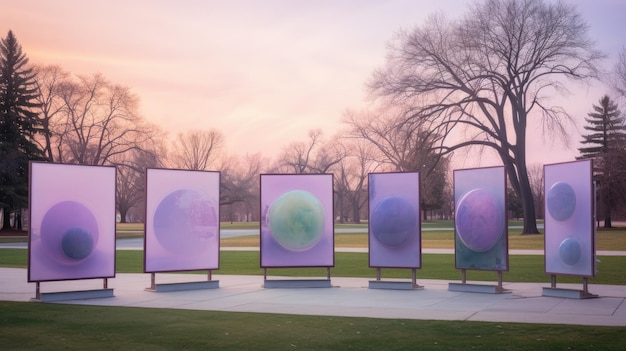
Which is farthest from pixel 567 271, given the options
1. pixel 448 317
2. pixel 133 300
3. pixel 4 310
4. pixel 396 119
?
pixel 396 119

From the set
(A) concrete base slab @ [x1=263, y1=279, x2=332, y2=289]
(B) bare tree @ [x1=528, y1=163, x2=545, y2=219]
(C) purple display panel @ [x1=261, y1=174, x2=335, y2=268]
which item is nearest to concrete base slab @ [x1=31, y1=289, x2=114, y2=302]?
(A) concrete base slab @ [x1=263, y1=279, x2=332, y2=289]

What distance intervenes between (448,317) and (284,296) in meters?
5.05

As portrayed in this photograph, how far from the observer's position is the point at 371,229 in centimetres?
1908

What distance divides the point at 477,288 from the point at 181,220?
809cm

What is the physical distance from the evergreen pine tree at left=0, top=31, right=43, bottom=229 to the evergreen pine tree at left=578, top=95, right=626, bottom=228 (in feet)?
166

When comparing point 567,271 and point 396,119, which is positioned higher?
point 396,119

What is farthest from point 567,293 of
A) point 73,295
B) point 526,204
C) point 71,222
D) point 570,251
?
point 526,204

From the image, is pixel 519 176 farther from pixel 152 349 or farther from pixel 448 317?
pixel 152 349

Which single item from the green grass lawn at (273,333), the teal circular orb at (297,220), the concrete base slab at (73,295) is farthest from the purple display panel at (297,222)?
the green grass lawn at (273,333)

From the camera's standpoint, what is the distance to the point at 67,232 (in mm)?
16719

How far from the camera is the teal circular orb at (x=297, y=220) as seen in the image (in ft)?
63.7

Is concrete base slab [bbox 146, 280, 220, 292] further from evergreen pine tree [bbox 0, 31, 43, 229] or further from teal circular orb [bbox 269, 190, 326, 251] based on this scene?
evergreen pine tree [bbox 0, 31, 43, 229]

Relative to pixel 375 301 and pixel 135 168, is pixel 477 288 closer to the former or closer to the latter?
pixel 375 301

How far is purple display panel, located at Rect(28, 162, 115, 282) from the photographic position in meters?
16.3
